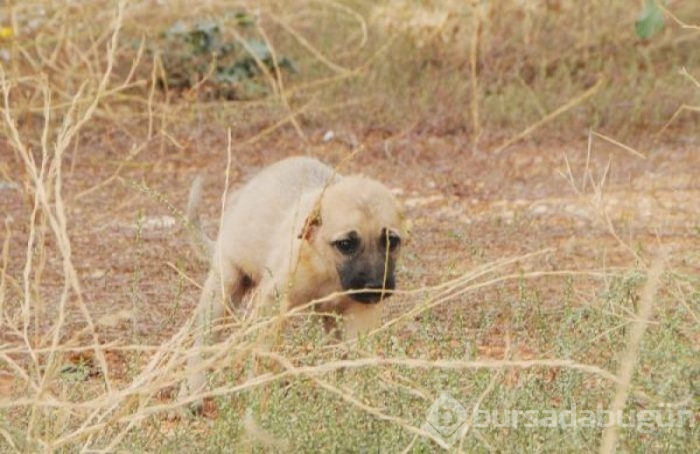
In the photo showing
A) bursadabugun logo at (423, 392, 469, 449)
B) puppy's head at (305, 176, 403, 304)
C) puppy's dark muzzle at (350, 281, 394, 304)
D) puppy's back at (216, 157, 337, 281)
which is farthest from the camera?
puppy's back at (216, 157, 337, 281)

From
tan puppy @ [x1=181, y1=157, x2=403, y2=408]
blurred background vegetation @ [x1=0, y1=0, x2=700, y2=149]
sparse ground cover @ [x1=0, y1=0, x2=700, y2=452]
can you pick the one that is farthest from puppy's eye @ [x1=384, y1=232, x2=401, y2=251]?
blurred background vegetation @ [x1=0, y1=0, x2=700, y2=149]

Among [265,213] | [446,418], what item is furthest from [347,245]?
[446,418]

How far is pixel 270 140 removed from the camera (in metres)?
12.2

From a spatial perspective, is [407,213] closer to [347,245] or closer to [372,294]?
[347,245]

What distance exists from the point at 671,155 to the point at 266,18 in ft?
13.8

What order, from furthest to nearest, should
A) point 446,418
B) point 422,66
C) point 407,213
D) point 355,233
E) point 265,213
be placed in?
point 422,66
point 407,213
point 265,213
point 355,233
point 446,418

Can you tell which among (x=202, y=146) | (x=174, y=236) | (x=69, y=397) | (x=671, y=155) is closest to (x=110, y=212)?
(x=174, y=236)

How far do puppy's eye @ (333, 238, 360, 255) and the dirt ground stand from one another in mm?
647

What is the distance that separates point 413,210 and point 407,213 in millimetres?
83

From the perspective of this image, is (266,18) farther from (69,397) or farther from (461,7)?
(69,397)

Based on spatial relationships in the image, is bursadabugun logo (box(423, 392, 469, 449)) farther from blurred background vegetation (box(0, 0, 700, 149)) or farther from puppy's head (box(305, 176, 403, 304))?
blurred background vegetation (box(0, 0, 700, 149))

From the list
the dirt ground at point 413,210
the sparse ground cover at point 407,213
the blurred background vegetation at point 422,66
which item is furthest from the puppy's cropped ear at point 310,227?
the blurred background vegetation at point 422,66

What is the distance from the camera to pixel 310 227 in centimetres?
664

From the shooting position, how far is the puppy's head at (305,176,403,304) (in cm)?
658
